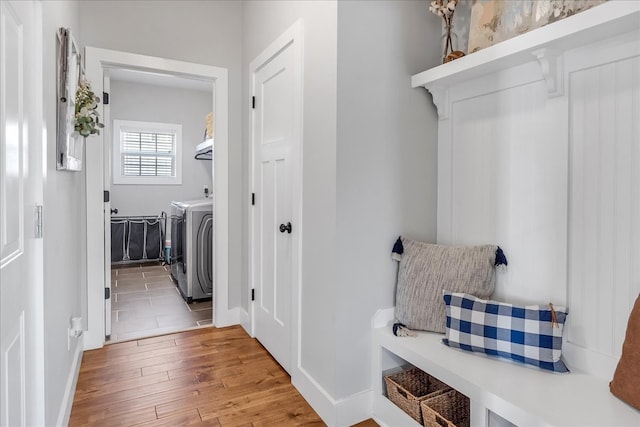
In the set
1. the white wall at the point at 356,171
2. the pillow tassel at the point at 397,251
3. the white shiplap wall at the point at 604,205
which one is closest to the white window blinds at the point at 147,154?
the white wall at the point at 356,171

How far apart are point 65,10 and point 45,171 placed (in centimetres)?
105

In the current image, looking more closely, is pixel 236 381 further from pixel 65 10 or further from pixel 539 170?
A: pixel 65 10

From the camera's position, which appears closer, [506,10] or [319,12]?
[506,10]

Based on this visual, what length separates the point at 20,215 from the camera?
1.12m

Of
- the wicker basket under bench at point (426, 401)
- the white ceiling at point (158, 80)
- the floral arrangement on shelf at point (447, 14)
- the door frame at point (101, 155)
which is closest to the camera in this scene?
the wicker basket under bench at point (426, 401)

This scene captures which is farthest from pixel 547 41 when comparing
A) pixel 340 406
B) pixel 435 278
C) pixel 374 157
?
pixel 340 406

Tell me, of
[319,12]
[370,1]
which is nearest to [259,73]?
[319,12]

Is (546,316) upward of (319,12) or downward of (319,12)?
downward

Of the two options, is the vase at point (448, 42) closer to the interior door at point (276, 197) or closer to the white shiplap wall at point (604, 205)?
the white shiplap wall at point (604, 205)

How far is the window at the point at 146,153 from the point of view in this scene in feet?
18.3

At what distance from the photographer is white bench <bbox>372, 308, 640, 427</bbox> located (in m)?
1.19

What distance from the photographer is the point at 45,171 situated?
1367mm

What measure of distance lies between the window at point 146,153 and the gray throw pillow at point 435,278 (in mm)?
4884

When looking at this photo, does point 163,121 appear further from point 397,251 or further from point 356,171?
point 397,251
